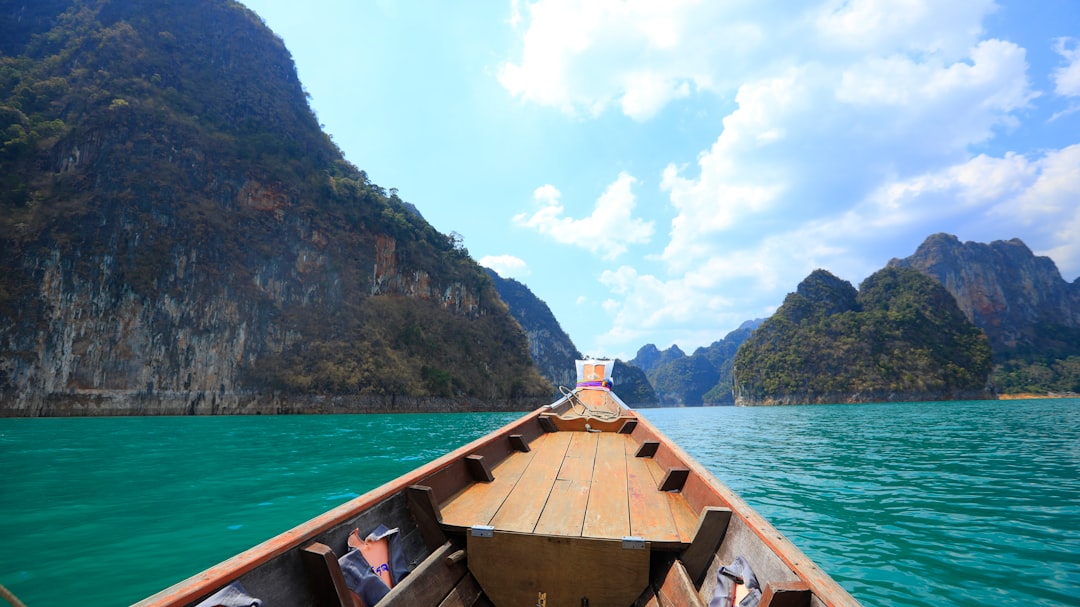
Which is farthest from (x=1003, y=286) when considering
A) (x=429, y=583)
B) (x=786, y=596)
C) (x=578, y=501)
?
(x=429, y=583)

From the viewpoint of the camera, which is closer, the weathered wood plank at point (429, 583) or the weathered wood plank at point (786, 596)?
the weathered wood plank at point (786, 596)

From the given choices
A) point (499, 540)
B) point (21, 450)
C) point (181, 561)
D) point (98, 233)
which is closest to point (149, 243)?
point (98, 233)

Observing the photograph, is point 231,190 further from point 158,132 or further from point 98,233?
point 98,233

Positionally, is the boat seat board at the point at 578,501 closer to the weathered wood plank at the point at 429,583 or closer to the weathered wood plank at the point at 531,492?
the weathered wood plank at the point at 531,492

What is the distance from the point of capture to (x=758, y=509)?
25.0 feet

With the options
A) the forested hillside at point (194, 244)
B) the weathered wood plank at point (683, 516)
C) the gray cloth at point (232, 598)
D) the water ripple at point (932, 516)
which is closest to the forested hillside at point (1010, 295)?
the forested hillside at point (194, 244)

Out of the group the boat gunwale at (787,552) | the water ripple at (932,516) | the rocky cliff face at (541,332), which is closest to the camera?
the boat gunwale at (787,552)

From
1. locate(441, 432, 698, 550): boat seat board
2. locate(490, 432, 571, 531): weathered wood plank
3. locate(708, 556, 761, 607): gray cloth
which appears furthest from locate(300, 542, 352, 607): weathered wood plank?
locate(708, 556, 761, 607): gray cloth

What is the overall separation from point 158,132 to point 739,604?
240 ft

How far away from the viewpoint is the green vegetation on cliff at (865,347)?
8206cm

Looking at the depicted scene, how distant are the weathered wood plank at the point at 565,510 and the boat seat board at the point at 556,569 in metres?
0.14

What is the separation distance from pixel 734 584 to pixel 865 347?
108863 millimetres

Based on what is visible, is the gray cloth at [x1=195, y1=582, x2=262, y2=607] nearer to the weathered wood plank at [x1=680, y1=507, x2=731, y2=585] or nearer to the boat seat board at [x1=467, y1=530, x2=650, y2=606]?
the boat seat board at [x1=467, y1=530, x2=650, y2=606]

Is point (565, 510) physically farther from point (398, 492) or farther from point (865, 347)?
point (865, 347)
